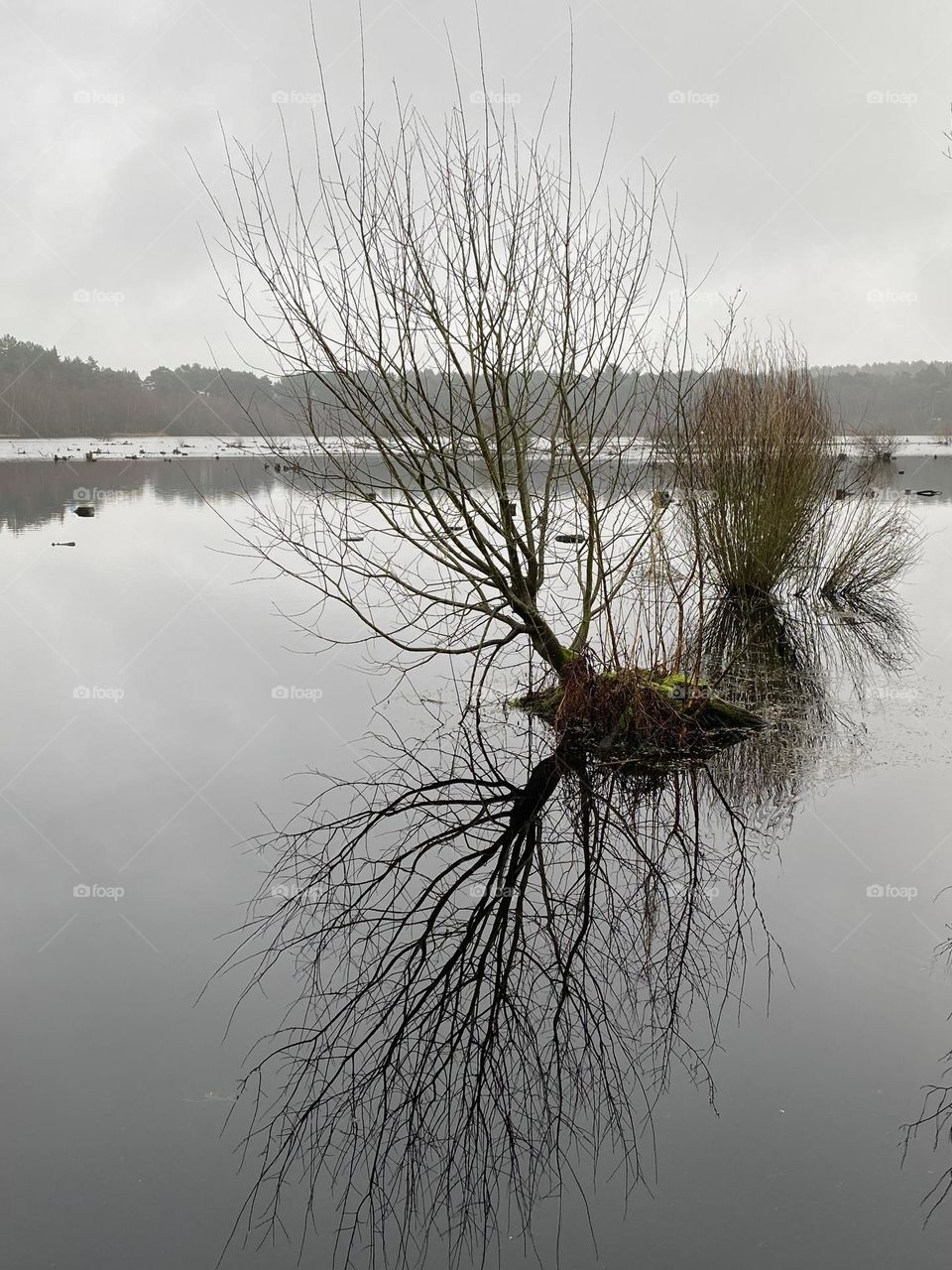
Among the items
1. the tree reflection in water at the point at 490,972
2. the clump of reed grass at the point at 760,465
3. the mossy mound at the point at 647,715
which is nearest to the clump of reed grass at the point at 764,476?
the clump of reed grass at the point at 760,465

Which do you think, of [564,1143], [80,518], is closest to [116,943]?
[564,1143]

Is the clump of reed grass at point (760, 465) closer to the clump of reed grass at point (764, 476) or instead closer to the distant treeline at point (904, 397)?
the clump of reed grass at point (764, 476)

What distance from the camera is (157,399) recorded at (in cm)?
9512

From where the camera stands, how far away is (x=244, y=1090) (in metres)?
3.44

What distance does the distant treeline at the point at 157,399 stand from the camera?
82.8 m

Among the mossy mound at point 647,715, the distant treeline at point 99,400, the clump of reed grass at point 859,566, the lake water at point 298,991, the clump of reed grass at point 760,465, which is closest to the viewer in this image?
the lake water at point 298,991

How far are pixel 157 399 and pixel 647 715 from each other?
315 ft

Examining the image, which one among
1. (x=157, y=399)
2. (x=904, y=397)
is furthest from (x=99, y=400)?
(x=904, y=397)

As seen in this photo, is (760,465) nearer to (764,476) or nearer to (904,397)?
(764,476)

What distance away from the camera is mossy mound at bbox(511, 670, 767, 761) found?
7.16 meters

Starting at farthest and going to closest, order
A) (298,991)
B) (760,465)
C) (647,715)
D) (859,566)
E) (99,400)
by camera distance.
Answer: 1. (99,400)
2. (859,566)
3. (760,465)
4. (647,715)
5. (298,991)

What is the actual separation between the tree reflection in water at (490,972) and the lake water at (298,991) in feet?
0.17

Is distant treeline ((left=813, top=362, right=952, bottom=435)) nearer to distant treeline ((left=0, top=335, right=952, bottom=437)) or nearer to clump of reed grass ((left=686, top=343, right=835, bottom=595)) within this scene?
distant treeline ((left=0, top=335, right=952, bottom=437))

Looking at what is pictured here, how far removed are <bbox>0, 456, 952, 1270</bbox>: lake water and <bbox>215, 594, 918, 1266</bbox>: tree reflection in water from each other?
0.05 meters
